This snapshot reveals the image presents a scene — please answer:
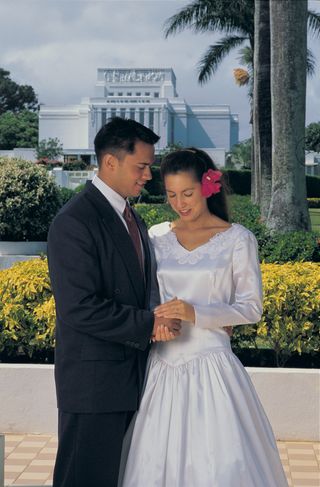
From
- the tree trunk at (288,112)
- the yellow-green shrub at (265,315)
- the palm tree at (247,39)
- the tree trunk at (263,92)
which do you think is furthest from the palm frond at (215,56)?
the yellow-green shrub at (265,315)

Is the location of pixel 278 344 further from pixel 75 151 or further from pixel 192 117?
pixel 192 117

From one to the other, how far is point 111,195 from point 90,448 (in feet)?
2.91

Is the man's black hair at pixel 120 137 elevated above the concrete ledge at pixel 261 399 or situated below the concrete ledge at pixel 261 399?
above

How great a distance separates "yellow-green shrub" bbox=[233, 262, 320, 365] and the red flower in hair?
7.76 ft

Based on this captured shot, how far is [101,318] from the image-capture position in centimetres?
285

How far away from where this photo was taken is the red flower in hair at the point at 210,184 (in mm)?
3180

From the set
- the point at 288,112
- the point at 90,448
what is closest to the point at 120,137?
the point at 90,448

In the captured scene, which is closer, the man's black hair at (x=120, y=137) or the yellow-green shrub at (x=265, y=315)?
the man's black hair at (x=120, y=137)

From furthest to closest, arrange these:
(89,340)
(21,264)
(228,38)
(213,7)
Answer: (228,38)
(213,7)
(21,264)
(89,340)

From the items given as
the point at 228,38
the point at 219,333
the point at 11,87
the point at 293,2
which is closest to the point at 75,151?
the point at 11,87

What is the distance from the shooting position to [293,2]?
372 inches

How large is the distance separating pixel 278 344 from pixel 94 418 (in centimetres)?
282

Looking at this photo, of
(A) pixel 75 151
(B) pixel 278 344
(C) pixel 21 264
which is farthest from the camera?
(A) pixel 75 151

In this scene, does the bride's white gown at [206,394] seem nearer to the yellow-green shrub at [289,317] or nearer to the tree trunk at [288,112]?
the yellow-green shrub at [289,317]
